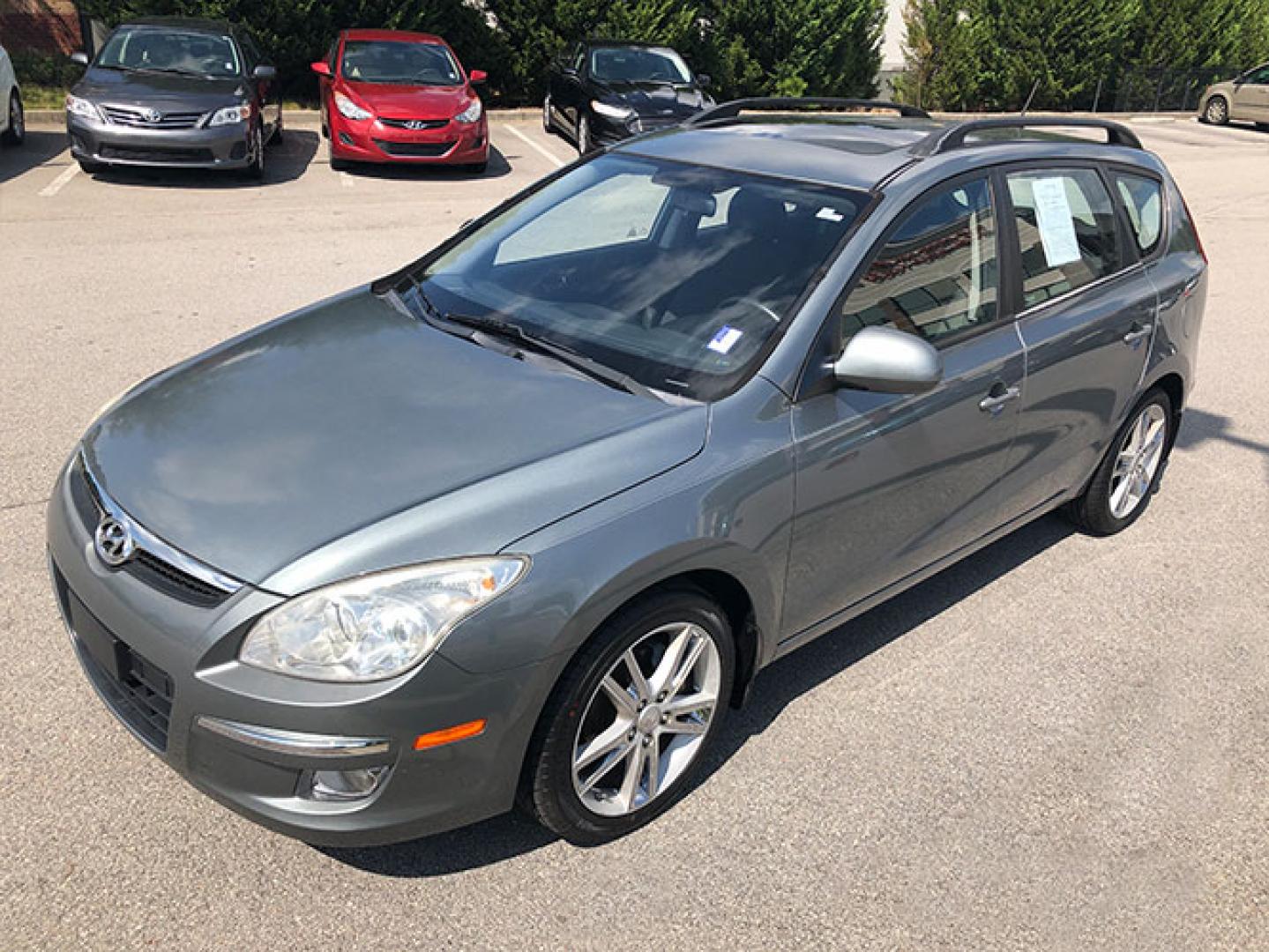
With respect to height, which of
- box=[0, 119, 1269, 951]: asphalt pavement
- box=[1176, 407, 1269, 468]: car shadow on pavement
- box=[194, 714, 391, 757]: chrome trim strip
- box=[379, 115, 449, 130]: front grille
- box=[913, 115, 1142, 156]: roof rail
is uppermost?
box=[913, 115, 1142, 156]: roof rail

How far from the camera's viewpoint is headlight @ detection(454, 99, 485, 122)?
12352 millimetres

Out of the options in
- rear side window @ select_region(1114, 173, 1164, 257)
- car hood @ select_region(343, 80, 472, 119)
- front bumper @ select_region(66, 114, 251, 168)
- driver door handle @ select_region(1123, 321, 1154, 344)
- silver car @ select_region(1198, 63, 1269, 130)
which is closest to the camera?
driver door handle @ select_region(1123, 321, 1154, 344)

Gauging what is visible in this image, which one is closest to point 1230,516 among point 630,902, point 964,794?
point 964,794

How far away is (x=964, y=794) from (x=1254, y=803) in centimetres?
87

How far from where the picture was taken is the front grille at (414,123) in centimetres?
1209

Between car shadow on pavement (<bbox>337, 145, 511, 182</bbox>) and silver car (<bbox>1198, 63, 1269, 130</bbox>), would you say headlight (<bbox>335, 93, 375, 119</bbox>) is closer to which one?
car shadow on pavement (<bbox>337, 145, 511, 182</bbox>)

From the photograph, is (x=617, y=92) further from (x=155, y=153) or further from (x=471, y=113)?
(x=155, y=153)

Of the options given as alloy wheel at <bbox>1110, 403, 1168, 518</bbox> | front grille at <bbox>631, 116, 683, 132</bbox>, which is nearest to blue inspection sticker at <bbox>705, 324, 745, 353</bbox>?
alloy wheel at <bbox>1110, 403, 1168, 518</bbox>

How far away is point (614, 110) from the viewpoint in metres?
13.8

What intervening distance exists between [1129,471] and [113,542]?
406 centimetres

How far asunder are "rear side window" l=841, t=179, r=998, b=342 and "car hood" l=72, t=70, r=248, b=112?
9.22 meters

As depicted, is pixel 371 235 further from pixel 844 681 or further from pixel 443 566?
pixel 443 566

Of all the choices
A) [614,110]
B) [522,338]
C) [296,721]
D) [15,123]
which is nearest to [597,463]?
[522,338]

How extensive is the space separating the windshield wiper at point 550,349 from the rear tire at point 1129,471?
249cm
